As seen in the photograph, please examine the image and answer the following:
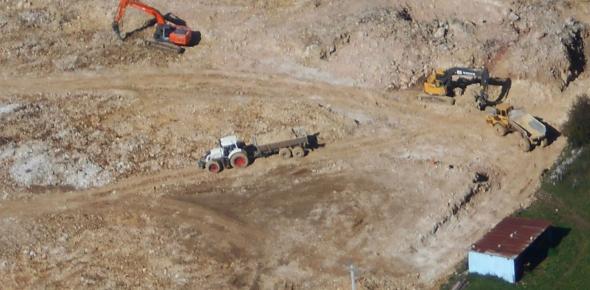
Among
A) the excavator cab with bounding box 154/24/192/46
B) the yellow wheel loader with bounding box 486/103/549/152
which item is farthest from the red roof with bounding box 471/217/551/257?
the excavator cab with bounding box 154/24/192/46

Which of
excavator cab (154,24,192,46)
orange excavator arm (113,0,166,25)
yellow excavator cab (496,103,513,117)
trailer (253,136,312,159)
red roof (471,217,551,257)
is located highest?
orange excavator arm (113,0,166,25)

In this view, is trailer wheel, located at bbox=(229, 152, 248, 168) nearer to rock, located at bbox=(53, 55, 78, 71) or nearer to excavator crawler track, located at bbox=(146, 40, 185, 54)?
excavator crawler track, located at bbox=(146, 40, 185, 54)

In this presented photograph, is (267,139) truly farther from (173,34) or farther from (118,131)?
(173,34)

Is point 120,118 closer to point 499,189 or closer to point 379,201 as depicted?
point 379,201

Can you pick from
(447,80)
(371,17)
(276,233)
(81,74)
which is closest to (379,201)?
(276,233)

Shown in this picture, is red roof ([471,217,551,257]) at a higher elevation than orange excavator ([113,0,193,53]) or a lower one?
lower

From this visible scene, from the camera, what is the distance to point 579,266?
51.2 metres

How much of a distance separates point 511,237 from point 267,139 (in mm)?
17076

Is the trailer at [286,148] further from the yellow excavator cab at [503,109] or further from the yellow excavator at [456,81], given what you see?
the yellow excavator cab at [503,109]

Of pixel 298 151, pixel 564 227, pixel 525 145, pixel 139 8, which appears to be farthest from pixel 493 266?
pixel 139 8

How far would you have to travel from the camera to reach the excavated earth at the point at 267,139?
53.9 m

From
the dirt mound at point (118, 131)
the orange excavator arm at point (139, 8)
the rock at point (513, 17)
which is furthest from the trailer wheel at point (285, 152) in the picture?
the rock at point (513, 17)

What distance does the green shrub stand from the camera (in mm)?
58906

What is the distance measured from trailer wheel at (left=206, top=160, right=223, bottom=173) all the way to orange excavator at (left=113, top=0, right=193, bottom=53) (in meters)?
12.8
